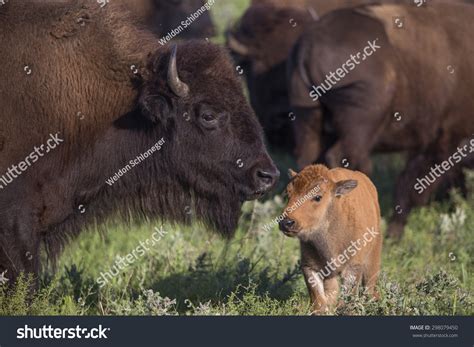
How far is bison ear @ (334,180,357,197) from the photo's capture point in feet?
22.6

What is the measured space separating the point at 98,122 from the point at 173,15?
7.75 meters

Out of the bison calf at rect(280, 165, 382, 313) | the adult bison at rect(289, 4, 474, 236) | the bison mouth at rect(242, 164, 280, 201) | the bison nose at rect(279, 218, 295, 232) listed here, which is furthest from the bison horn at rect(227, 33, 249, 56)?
the bison nose at rect(279, 218, 295, 232)

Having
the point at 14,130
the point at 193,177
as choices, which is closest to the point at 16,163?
the point at 14,130

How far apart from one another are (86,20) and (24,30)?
446 mm

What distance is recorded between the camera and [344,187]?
693 cm

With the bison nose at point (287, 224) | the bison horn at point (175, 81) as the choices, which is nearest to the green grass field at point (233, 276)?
A: the bison nose at point (287, 224)

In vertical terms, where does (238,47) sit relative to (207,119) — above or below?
below

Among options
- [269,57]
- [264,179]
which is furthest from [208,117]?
[269,57]

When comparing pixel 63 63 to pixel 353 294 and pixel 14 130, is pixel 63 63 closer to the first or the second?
pixel 14 130

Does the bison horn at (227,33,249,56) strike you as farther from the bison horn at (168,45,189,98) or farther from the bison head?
the bison horn at (168,45,189,98)

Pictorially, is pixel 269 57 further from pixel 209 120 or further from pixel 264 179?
pixel 264 179

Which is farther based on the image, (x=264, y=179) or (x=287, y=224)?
(x=264, y=179)

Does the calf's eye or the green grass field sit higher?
the calf's eye

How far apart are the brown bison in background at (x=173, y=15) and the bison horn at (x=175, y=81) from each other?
20.8ft
